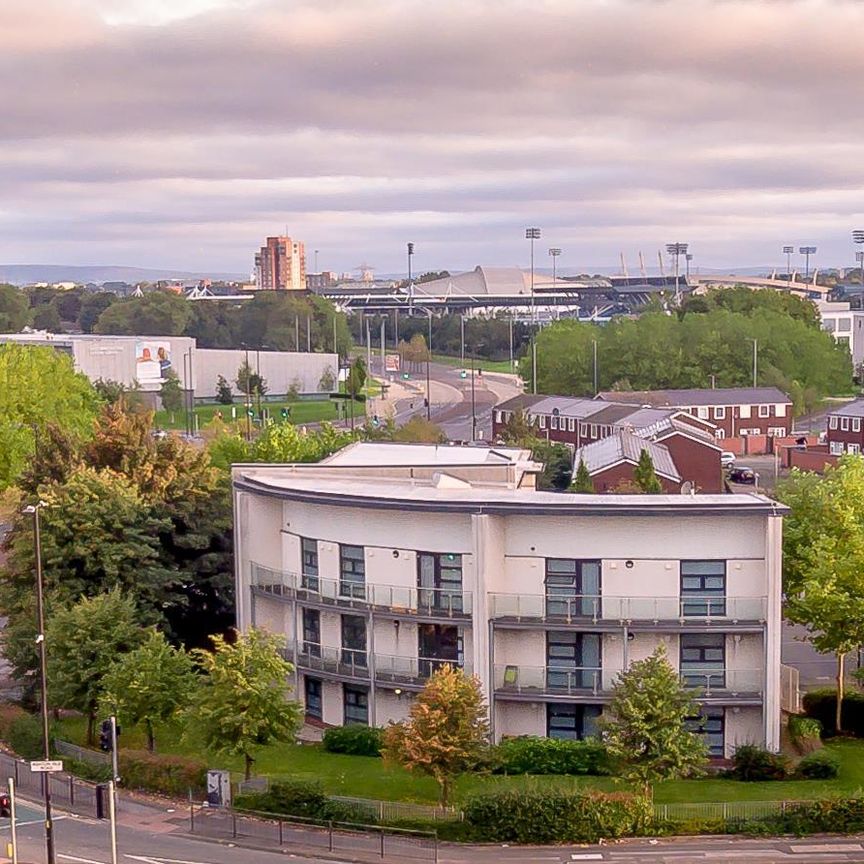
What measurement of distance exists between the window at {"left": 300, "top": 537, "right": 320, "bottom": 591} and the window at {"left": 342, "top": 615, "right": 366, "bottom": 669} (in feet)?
5.34

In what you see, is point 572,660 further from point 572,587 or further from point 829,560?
point 829,560

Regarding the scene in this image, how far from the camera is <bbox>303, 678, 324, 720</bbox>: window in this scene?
40.6 meters

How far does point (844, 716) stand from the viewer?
1542 inches

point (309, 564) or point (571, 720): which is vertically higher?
point (309, 564)

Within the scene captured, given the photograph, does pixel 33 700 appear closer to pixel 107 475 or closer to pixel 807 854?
pixel 107 475

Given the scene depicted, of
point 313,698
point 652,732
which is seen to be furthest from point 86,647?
point 652,732

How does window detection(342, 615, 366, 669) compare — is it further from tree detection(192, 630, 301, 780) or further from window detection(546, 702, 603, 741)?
window detection(546, 702, 603, 741)

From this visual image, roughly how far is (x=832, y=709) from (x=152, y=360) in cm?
11234

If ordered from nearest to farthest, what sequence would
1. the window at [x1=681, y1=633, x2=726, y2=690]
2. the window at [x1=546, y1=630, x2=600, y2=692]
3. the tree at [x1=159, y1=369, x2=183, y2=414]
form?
the window at [x1=681, y1=633, x2=726, y2=690], the window at [x1=546, y1=630, x2=600, y2=692], the tree at [x1=159, y1=369, x2=183, y2=414]

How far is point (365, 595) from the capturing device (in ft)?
129

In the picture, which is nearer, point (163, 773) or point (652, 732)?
point (652, 732)

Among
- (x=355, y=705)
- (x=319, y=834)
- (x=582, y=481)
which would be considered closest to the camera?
(x=319, y=834)

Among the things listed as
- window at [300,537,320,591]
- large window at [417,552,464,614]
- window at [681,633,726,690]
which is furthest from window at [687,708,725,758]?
window at [300,537,320,591]

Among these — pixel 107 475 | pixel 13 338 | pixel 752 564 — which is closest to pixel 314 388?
pixel 13 338
